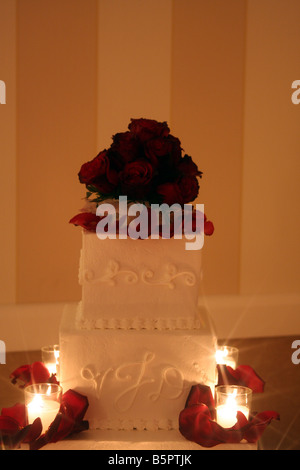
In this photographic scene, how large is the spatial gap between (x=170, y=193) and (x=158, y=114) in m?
1.98

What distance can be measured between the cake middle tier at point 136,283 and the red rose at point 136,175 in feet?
0.60

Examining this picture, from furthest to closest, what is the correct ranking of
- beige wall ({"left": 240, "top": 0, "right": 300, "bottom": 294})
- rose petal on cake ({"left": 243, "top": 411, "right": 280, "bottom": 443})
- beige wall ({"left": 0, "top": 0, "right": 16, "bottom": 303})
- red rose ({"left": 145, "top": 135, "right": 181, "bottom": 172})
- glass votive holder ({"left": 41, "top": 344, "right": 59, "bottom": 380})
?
beige wall ({"left": 240, "top": 0, "right": 300, "bottom": 294}) < beige wall ({"left": 0, "top": 0, "right": 16, "bottom": 303}) < glass votive holder ({"left": 41, "top": 344, "right": 59, "bottom": 380}) < red rose ({"left": 145, "top": 135, "right": 181, "bottom": 172}) < rose petal on cake ({"left": 243, "top": 411, "right": 280, "bottom": 443})

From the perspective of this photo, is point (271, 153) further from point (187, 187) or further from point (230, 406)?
point (230, 406)

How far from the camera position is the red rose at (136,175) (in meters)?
1.58

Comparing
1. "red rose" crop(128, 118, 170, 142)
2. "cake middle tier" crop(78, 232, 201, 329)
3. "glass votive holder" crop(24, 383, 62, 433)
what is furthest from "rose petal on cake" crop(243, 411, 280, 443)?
"red rose" crop(128, 118, 170, 142)

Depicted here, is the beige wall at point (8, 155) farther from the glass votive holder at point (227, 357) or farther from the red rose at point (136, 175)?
the red rose at point (136, 175)

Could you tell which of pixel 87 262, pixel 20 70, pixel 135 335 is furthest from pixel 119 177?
pixel 20 70

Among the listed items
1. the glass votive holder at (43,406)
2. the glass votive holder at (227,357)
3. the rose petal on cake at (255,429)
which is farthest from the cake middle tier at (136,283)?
the glass votive holder at (227,357)

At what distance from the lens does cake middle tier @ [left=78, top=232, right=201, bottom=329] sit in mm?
1658

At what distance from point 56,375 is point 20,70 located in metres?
2.13

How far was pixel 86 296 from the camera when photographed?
5.47 ft

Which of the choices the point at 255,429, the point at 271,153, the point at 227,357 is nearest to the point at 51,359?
the point at 227,357

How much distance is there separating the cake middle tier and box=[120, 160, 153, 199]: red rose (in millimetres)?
184

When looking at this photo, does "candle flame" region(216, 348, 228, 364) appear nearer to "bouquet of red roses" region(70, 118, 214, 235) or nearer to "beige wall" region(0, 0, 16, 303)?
"bouquet of red roses" region(70, 118, 214, 235)
